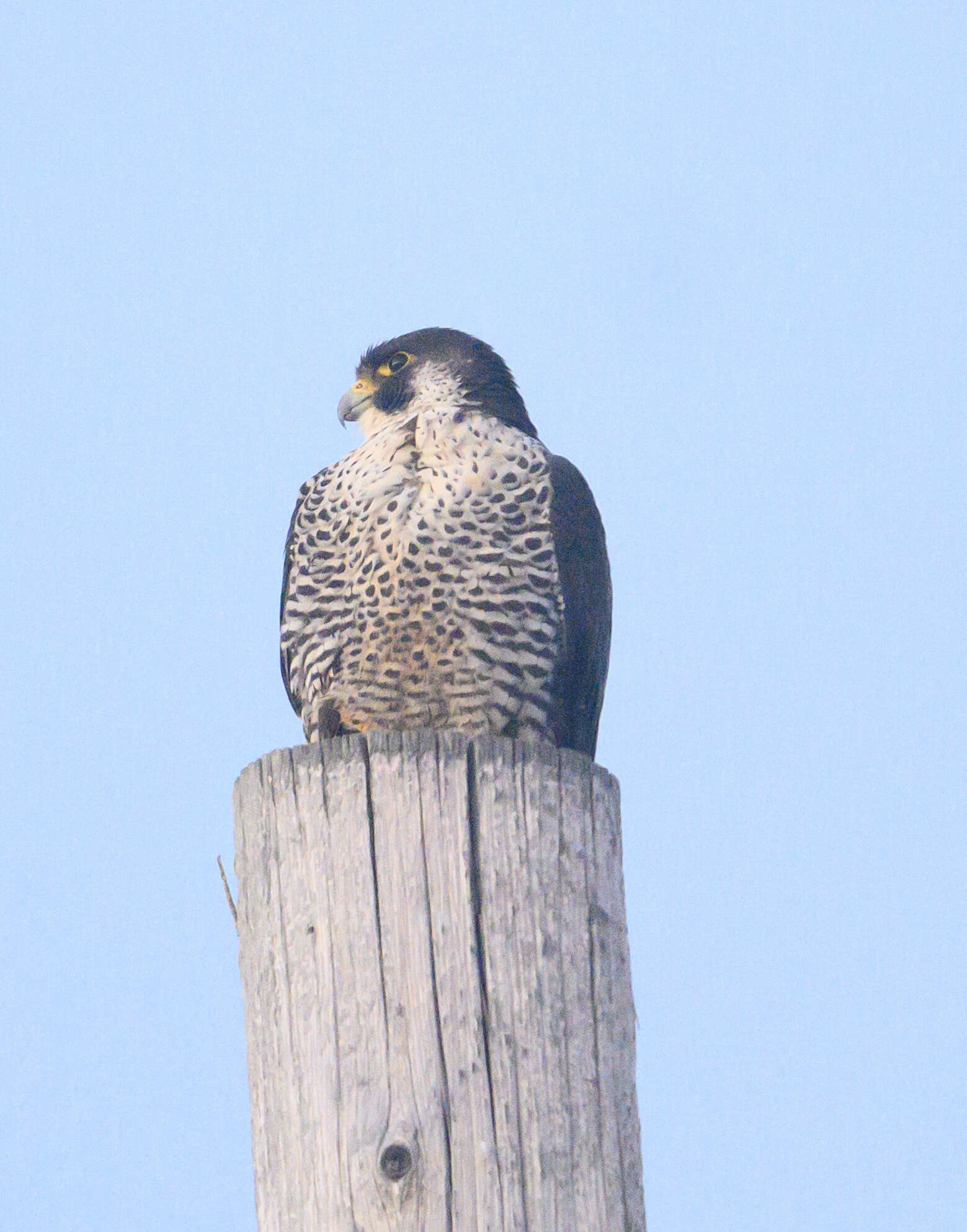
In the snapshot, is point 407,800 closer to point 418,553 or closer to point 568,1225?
point 568,1225

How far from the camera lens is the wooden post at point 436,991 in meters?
2.58

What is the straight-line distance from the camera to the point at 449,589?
461 centimetres

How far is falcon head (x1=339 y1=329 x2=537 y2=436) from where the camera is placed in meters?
5.37

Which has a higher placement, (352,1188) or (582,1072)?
(582,1072)

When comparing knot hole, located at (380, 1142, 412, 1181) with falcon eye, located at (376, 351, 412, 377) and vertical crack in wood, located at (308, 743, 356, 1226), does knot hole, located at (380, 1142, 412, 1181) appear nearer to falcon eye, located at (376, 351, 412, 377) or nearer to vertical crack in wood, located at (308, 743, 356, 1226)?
vertical crack in wood, located at (308, 743, 356, 1226)

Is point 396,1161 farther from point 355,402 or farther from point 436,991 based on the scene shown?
point 355,402

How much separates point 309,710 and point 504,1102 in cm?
241

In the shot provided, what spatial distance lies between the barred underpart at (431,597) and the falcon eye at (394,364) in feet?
2.49

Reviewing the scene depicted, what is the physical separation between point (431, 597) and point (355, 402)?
1315mm

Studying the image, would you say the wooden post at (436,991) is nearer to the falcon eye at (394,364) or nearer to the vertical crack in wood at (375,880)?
the vertical crack in wood at (375,880)

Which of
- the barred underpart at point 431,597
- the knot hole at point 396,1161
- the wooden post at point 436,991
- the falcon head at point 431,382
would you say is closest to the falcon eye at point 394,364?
the falcon head at point 431,382

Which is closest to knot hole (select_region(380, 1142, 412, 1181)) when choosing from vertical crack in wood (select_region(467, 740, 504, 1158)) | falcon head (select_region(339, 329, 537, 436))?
vertical crack in wood (select_region(467, 740, 504, 1158))

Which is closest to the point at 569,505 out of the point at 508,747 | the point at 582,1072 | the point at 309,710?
the point at 309,710

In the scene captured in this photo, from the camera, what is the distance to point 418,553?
4.64 metres
